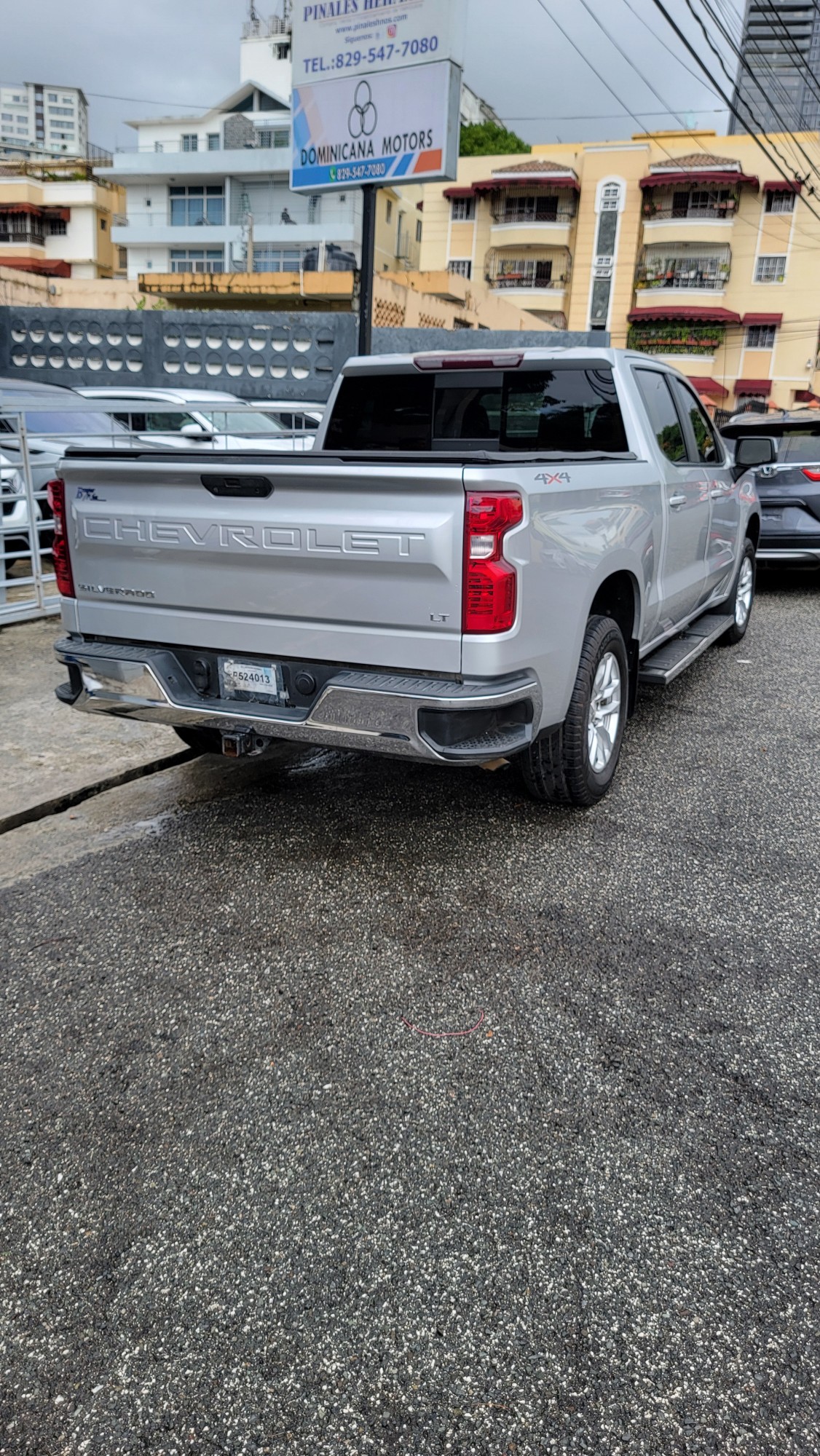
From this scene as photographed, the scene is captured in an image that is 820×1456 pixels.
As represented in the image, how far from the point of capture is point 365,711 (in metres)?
3.58

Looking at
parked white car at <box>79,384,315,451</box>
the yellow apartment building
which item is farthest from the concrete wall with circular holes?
the yellow apartment building

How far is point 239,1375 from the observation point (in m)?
1.97

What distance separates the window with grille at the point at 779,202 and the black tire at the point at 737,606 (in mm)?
46685

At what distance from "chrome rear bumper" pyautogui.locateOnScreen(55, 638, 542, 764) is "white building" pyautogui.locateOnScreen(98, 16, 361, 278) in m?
48.3

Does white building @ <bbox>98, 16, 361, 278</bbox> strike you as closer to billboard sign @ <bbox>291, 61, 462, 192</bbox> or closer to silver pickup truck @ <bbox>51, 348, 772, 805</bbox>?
billboard sign @ <bbox>291, 61, 462, 192</bbox>

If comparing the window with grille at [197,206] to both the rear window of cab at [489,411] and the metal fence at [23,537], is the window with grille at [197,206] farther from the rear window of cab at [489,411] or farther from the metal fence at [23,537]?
the rear window of cab at [489,411]

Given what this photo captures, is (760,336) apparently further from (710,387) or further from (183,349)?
(183,349)

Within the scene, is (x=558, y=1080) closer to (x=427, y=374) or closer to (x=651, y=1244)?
(x=651, y=1244)

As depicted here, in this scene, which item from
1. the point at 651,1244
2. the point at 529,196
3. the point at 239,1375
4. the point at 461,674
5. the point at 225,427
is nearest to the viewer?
the point at 239,1375

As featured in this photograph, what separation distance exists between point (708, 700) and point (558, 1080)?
14.0 feet

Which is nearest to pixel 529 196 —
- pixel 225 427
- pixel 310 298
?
pixel 310 298

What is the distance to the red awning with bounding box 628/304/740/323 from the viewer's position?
4709cm

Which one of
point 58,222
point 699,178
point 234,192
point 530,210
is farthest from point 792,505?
point 58,222

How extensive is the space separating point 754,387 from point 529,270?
1243 centimetres
